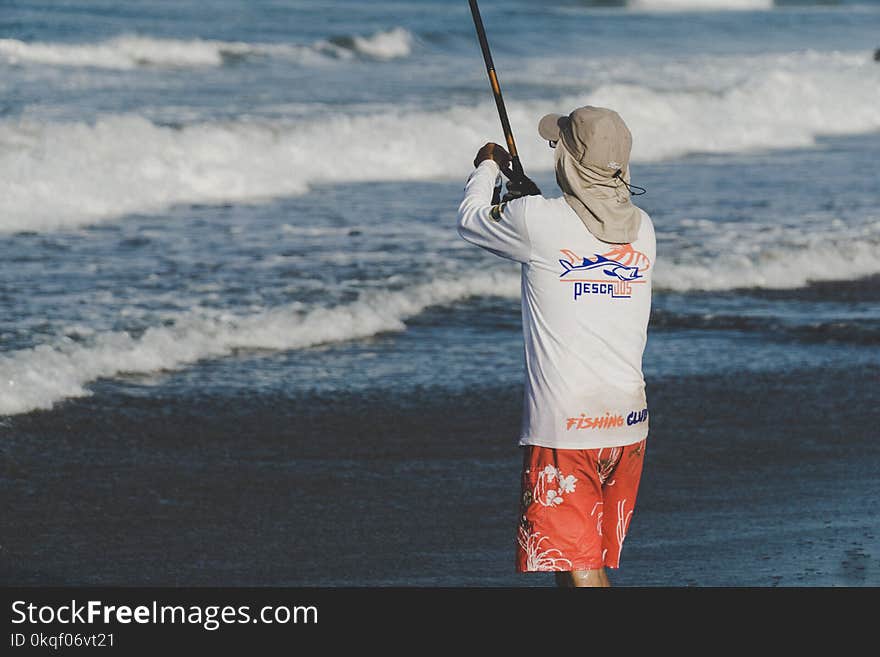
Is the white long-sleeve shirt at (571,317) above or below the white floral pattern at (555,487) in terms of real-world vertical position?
above

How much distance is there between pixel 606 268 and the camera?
12.5ft

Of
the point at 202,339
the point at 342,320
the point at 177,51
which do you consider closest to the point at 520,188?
the point at 202,339

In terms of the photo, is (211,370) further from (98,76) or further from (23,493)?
(98,76)

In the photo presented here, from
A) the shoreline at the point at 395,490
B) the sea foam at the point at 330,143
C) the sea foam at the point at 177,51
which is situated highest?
the sea foam at the point at 177,51

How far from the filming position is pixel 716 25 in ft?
124

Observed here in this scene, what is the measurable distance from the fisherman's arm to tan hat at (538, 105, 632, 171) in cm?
19

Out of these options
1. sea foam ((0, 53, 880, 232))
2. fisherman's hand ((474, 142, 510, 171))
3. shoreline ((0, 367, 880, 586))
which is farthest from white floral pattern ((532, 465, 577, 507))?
sea foam ((0, 53, 880, 232))

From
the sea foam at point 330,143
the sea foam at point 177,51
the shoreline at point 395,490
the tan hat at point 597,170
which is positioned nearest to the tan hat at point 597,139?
the tan hat at point 597,170

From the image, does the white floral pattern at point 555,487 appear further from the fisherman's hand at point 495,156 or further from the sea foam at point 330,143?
the sea foam at point 330,143

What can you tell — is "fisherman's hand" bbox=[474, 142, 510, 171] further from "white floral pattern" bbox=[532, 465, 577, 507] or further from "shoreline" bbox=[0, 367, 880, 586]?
"shoreline" bbox=[0, 367, 880, 586]

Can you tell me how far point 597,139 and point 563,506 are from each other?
0.95 meters

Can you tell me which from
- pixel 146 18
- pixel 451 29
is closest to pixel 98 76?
pixel 146 18

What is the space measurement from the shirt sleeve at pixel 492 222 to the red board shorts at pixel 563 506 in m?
0.52

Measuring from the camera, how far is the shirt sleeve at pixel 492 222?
149 inches
